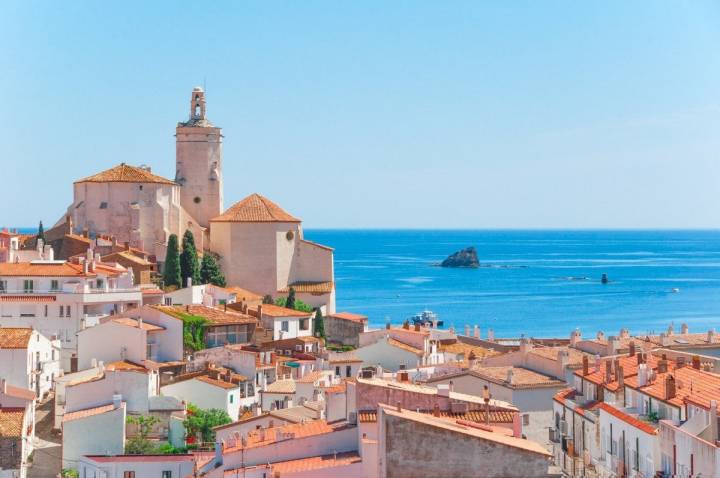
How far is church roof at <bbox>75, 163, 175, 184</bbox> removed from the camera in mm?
60781

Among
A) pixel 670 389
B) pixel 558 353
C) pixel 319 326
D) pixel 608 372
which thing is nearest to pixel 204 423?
pixel 558 353

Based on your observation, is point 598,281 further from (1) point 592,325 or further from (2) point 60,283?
(2) point 60,283

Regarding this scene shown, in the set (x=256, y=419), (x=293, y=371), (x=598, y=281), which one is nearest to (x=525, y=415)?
(x=256, y=419)

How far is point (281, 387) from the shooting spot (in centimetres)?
3884

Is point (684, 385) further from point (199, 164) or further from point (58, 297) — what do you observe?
point (199, 164)

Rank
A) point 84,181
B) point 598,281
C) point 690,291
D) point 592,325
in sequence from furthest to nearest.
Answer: point 598,281, point 690,291, point 592,325, point 84,181

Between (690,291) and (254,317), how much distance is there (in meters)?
83.6

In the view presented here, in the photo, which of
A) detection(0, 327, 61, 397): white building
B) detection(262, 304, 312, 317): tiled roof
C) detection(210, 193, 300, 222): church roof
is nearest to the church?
detection(210, 193, 300, 222): church roof

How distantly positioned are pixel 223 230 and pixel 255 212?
171 cm

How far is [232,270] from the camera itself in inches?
2391

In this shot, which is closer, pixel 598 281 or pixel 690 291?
pixel 690 291

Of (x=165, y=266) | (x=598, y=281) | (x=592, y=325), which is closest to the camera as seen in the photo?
(x=165, y=266)

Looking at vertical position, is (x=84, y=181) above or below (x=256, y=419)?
above

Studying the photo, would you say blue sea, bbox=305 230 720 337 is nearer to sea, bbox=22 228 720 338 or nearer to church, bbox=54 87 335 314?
sea, bbox=22 228 720 338
